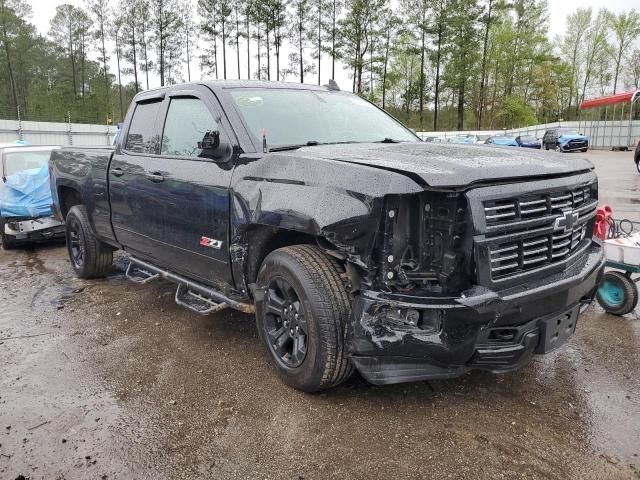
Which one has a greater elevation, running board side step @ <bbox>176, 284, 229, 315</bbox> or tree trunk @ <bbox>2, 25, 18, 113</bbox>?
tree trunk @ <bbox>2, 25, 18, 113</bbox>

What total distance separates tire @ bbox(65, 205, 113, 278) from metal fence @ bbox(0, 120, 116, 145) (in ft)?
66.2

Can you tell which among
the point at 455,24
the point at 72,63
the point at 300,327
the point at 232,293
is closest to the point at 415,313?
the point at 300,327

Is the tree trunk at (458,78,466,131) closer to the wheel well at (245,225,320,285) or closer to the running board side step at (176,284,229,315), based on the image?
the running board side step at (176,284,229,315)

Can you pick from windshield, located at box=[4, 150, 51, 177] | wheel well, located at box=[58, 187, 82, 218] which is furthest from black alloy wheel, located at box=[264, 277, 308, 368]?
windshield, located at box=[4, 150, 51, 177]

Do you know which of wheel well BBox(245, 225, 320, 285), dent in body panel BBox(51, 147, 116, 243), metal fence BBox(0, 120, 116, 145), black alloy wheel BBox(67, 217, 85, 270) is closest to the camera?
wheel well BBox(245, 225, 320, 285)

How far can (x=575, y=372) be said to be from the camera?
140 inches

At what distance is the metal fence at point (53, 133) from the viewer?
23703 mm

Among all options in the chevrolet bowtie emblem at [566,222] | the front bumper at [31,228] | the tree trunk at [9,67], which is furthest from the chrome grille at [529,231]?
the tree trunk at [9,67]

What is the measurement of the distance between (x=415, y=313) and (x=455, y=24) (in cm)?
4783

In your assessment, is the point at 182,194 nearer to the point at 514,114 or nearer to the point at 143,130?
the point at 143,130

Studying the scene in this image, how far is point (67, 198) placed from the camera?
6.29 m

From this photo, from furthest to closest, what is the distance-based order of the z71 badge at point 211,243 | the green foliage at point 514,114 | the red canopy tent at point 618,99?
the green foliage at point 514,114 → the red canopy tent at point 618,99 → the z71 badge at point 211,243

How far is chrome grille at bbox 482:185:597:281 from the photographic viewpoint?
2588 millimetres

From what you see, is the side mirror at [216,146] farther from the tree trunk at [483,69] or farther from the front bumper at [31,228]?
the tree trunk at [483,69]
